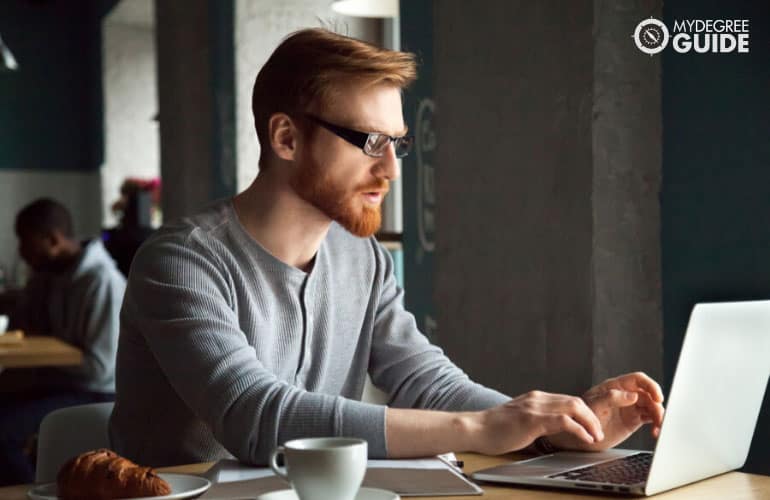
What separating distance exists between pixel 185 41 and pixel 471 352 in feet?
10.4

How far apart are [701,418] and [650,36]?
109 cm

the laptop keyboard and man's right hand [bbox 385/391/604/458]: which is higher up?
man's right hand [bbox 385/391/604/458]

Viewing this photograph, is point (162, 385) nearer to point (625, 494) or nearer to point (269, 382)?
point (269, 382)

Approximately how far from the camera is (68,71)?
902 cm

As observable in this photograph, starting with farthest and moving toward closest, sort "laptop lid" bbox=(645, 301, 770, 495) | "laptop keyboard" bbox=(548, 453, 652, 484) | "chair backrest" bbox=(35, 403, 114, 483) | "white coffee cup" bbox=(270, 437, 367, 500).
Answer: "chair backrest" bbox=(35, 403, 114, 483)
"laptop keyboard" bbox=(548, 453, 652, 484)
"laptop lid" bbox=(645, 301, 770, 495)
"white coffee cup" bbox=(270, 437, 367, 500)

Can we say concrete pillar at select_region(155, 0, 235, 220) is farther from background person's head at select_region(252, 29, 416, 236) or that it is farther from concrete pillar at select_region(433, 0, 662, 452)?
background person's head at select_region(252, 29, 416, 236)

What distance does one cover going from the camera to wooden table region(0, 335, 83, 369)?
3.66 m

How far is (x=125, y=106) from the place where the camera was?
8.63 meters

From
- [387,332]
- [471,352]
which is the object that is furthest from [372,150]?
[471,352]

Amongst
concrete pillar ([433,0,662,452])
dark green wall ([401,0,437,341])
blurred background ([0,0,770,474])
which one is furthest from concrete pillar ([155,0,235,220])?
concrete pillar ([433,0,662,452])

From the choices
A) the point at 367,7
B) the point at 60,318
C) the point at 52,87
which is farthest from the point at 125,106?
the point at 367,7

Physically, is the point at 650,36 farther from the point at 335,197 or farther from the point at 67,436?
the point at 67,436

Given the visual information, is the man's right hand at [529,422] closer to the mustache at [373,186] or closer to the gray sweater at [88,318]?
the mustache at [373,186]

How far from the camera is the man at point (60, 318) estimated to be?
374 cm
